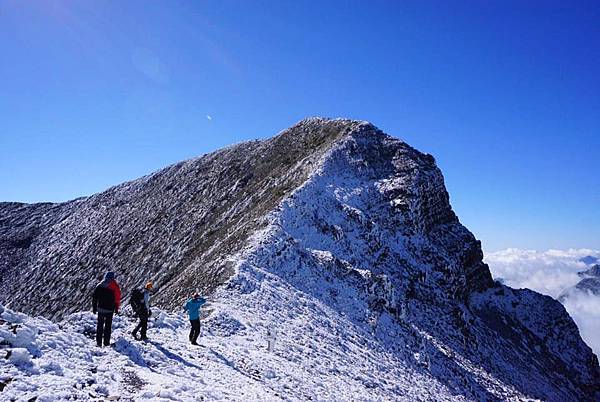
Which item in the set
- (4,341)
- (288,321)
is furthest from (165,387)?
(288,321)

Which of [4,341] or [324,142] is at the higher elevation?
[324,142]

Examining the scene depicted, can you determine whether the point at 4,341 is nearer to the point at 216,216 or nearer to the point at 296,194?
the point at 296,194

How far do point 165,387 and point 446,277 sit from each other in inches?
1309

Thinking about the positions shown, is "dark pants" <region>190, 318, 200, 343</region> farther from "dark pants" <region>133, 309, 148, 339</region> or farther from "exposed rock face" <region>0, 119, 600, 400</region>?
"exposed rock face" <region>0, 119, 600, 400</region>

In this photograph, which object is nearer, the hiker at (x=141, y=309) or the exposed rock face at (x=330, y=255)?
the hiker at (x=141, y=309)

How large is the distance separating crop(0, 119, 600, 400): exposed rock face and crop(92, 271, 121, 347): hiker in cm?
924

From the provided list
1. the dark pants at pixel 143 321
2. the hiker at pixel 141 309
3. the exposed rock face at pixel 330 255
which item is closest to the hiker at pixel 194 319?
the hiker at pixel 141 309

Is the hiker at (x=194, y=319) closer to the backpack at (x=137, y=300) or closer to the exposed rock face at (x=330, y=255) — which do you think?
the backpack at (x=137, y=300)

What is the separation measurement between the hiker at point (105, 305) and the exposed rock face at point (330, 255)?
30.3 ft

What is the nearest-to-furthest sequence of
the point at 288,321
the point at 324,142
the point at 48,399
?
the point at 48,399 → the point at 288,321 → the point at 324,142

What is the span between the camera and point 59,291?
49406 millimetres

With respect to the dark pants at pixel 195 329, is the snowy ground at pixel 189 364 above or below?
below

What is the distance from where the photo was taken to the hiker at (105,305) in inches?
564

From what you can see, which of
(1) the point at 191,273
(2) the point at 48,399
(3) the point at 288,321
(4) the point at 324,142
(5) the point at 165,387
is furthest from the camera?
(4) the point at 324,142
